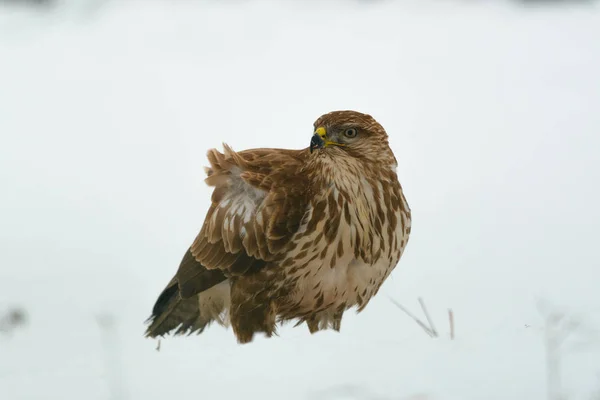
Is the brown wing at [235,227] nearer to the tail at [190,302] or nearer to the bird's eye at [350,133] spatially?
the tail at [190,302]

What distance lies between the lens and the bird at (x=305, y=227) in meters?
4.26

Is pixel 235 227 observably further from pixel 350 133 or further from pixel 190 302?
pixel 350 133

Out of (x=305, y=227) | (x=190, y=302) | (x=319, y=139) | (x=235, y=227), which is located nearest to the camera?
(x=319, y=139)

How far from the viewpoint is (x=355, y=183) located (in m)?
4.26

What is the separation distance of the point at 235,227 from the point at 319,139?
704 mm

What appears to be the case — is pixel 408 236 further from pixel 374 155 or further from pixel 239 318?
pixel 239 318

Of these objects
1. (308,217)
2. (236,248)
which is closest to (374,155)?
(308,217)

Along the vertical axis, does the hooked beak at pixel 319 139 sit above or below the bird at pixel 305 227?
above

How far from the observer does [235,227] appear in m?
4.52

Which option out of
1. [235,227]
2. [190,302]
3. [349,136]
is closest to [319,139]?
[349,136]

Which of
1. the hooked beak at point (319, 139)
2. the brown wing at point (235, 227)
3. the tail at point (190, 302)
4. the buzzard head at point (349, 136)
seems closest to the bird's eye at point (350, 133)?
the buzzard head at point (349, 136)

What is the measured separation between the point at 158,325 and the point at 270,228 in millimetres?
1063

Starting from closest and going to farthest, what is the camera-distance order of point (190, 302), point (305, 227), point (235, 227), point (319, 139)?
point (319, 139)
point (305, 227)
point (235, 227)
point (190, 302)

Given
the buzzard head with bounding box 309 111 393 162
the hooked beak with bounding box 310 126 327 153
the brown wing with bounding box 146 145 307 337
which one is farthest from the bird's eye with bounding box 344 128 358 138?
the brown wing with bounding box 146 145 307 337
